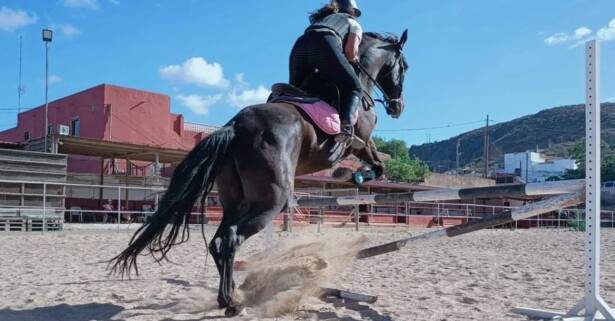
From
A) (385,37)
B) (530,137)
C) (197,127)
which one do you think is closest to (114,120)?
(197,127)

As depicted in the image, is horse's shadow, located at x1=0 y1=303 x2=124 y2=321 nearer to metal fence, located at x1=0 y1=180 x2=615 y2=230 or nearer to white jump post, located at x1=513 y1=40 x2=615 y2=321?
white jump post, located at x1=513 y1=40 x2=615 y2=321

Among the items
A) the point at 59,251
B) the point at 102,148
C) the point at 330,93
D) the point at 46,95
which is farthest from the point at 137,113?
the point at 330,93

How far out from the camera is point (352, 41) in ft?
16.0

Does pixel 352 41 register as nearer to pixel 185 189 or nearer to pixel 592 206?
pixel 185 189

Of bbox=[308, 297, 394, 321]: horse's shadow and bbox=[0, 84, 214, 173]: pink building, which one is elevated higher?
bbox=[0, 84, 214, 173]: pink building

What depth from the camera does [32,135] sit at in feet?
106

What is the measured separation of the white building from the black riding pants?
71233 mm

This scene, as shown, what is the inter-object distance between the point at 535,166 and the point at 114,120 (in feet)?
214

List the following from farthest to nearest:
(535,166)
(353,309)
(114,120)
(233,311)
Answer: (535,166) < (114,120) < (353,309) < (233,311)

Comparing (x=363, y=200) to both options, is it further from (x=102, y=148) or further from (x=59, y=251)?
(x=102, y=148)

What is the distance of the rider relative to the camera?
456 centimetres

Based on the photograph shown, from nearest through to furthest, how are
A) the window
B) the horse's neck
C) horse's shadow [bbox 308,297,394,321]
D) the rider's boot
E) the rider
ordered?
horse's shadow [bbox 308,297,394,321] → the rider's boot → the rider → the horse's neck → the window

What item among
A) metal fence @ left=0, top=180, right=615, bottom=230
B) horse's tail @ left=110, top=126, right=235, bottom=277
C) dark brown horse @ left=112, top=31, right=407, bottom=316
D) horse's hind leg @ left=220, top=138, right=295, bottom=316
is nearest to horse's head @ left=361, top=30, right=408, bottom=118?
dark brown horse @ left=112, top=31, right=407, bottom=316

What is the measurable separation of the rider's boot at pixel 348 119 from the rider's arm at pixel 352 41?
51 centimetres
